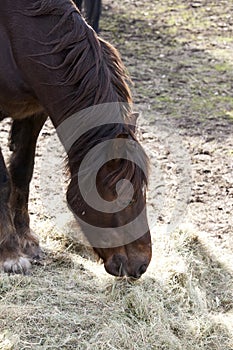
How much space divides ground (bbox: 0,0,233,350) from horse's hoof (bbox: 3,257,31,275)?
2.8 inches

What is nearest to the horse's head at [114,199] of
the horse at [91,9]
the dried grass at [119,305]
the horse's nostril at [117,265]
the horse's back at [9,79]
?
the horse's nostril at [117,265]

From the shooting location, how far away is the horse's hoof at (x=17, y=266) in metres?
4.23

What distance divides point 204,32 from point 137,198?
6.04m

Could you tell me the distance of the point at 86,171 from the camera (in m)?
3.68

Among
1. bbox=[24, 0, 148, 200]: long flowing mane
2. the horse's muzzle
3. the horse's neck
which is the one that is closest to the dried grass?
the horse's muzzle

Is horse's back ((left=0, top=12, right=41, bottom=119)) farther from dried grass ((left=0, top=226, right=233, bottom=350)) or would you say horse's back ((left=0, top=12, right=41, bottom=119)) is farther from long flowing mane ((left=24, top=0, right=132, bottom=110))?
dried grass ((left=0, top=226, right=233, bottom=350))

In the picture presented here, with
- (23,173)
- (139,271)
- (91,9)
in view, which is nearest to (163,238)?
(139,271)

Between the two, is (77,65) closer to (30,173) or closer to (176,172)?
(30,173)

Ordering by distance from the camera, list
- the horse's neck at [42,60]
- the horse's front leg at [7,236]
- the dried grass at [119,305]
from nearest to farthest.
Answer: the dried grass at [119,305]
the horse's neck at [42,60]
the horse's front leg at [7,236]

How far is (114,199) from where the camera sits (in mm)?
3703

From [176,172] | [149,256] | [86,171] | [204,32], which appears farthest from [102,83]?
[204,32]

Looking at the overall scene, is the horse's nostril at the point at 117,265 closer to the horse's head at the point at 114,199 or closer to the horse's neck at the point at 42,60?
the horse's head at the point at 114,199

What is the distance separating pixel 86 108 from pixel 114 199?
0.48 m

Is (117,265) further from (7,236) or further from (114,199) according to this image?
(7,236)
